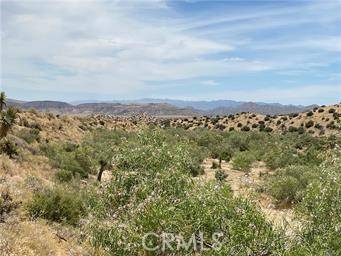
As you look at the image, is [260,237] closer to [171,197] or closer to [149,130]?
[171,197]

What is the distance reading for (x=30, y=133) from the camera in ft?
164

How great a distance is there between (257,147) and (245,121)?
35.0 m

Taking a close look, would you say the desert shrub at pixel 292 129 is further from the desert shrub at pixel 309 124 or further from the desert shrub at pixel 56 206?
the desert shrub at pixel 56 206

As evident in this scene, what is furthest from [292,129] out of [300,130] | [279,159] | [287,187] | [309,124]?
[287,187]

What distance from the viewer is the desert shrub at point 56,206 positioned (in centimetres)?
1952

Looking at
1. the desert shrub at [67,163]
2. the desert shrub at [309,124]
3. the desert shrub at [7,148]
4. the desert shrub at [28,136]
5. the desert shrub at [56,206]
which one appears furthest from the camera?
the desert shrub at [309,124]

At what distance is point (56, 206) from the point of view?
66.6 feet

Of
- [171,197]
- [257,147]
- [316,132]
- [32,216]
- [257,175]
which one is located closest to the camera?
[171,197]

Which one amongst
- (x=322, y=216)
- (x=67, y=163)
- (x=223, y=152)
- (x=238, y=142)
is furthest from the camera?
(x=238, y=142)

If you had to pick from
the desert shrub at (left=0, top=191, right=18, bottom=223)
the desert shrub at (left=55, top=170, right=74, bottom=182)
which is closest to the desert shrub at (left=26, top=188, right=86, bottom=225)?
the desert shrub at (left=0, top=191, right=18, bottom=223)

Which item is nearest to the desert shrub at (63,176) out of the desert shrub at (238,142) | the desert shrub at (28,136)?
the desert shrub at (28,136)

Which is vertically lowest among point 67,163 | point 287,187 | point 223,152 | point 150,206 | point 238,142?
point 223,152

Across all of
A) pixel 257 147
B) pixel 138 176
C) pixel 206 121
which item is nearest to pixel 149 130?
pixel 138 176

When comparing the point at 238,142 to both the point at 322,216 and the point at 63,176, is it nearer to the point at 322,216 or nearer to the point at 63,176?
the point at 63,176
